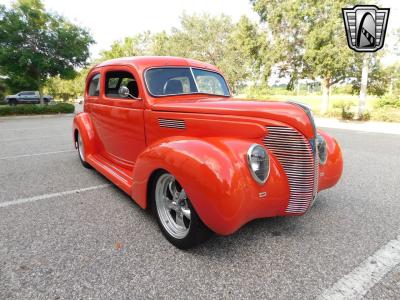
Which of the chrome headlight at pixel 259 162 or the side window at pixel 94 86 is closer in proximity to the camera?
the chrome headlight at pixel 259 162

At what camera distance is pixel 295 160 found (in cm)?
228

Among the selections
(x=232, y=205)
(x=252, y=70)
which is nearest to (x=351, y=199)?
(x=232, y=205)

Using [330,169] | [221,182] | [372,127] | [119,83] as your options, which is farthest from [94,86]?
[372,127]

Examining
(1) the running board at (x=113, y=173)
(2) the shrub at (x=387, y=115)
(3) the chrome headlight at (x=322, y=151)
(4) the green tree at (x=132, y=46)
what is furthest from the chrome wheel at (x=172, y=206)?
(4) the green tree at (x=132, y=46)

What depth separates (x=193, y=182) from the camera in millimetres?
2098

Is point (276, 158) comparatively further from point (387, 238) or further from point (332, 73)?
point (332, 73)

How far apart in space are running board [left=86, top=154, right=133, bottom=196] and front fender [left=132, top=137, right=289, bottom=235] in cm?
87

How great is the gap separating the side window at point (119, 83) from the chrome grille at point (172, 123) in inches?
27.8

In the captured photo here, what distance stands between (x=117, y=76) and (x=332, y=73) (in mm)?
14597

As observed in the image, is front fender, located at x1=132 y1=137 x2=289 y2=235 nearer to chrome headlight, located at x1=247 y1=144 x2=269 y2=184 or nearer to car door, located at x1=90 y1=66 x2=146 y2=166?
chrome headlight, located at x1=247 y1=144 x2=269 y2=184

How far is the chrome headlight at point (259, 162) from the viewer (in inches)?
85.0

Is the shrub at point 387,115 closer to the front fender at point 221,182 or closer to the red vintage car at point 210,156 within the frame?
the red vintage car at point 210,156

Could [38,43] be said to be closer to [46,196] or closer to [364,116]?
[46,196]

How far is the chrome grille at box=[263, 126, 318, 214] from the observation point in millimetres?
2260
